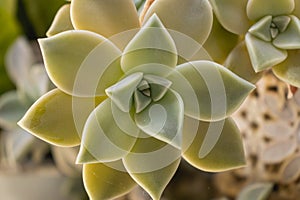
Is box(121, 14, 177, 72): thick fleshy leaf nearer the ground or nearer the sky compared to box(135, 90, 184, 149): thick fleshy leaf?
nearer the sky

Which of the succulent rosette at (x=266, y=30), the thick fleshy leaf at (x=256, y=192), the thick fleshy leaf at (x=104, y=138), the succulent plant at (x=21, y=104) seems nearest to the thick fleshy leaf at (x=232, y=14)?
the succulent rosette at (x=266, y=30)

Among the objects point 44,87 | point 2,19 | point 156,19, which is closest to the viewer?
point 156,19

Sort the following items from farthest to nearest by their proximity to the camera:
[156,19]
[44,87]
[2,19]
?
[2,19]
[44,87]
[156,19]

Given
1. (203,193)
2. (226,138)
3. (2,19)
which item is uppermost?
(226,138)

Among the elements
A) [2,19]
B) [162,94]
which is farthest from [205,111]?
[2,19]

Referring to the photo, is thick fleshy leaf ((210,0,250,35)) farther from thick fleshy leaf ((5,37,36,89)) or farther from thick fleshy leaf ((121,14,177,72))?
thick fleshy leaf ((5,37,36,89))

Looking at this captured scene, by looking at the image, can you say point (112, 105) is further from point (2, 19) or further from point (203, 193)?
point (2, 19)

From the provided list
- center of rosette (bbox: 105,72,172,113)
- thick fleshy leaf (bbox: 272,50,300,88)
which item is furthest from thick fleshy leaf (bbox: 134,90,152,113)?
thick fleshy leaf (bbox: 272,50,300,88)
